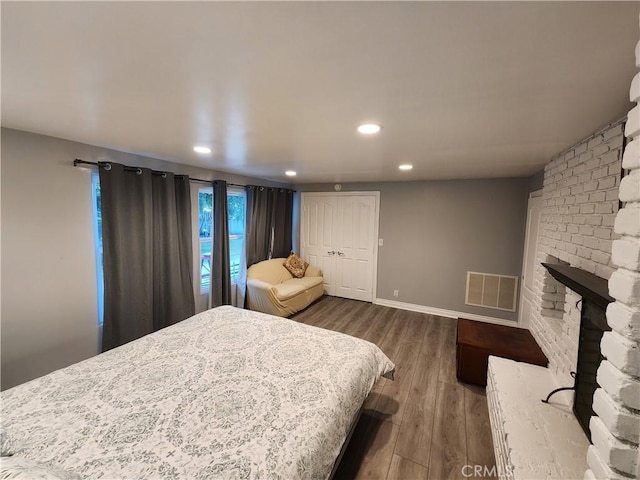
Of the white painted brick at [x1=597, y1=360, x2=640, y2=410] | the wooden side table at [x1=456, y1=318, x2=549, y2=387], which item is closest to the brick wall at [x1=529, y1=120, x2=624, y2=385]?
the wooden side table at [x1=456, y1=318, x2=549, y2=387]

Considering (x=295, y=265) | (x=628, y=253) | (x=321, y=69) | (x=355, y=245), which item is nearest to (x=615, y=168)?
(x=628, y=253)

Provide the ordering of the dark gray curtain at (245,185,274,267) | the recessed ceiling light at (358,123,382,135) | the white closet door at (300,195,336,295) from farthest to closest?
1. the white closet door at (300,195,336,295)
2. the dark gray curtain at (245,185,274,267)
3. the recessed ceiling light at (358,123,382,135)

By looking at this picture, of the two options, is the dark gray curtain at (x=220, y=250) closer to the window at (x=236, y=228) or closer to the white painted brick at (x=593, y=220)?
the window at (x=236, y=228)

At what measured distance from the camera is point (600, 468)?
2.62 feet

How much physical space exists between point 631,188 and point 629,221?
0.10m

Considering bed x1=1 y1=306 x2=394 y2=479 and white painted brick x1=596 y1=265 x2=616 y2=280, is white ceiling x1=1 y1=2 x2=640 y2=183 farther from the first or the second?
bed x1=1 y1=306 x2=394 y2=479

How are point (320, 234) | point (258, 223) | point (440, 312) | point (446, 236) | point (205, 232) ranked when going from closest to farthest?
point (205, 232) → point (446, 236) → point (440, 312) → point (258, 223) → point (320, 234)

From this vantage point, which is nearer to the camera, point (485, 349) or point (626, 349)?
point (626, 349)

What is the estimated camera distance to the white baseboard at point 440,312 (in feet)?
12.7

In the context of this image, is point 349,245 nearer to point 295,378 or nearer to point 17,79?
point 295,378

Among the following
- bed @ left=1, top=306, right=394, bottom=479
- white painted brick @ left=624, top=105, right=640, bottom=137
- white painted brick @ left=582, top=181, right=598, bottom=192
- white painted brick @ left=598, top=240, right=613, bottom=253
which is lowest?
bed @ left=1, top=306, right=394, bottom=479

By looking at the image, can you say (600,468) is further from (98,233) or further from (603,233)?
(98,233)

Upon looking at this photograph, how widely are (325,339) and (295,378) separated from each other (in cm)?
57

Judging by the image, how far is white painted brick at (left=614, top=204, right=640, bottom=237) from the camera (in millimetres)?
713
